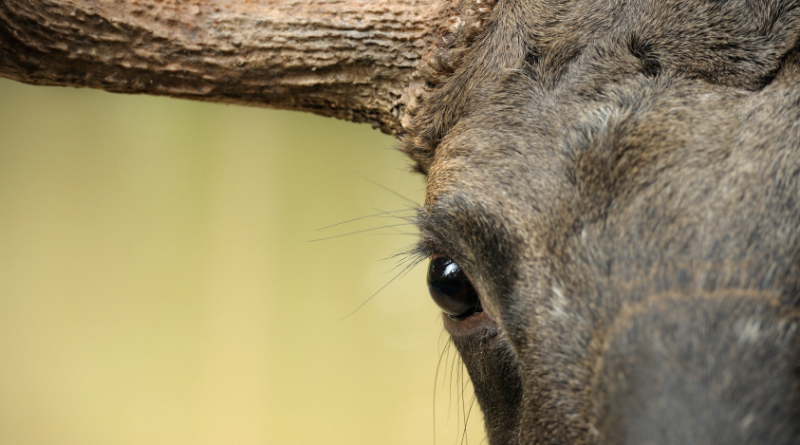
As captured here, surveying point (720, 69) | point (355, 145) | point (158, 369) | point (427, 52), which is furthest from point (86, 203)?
point (720, 69)

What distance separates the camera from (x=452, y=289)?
1614 millimetres

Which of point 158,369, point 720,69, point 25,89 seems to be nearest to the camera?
point 720,69

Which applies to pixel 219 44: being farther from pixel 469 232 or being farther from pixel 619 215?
pixel 619 215

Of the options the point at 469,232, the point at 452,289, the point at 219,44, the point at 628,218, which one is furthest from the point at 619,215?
the point at 219,44

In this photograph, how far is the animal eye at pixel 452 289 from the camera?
1.59m

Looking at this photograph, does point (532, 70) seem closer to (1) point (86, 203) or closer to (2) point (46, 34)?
(2) point (46, 34)

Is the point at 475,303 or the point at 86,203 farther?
the point at 86,203

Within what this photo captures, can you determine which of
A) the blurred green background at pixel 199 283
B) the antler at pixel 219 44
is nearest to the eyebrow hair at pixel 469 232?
the antler at pixel 219 44

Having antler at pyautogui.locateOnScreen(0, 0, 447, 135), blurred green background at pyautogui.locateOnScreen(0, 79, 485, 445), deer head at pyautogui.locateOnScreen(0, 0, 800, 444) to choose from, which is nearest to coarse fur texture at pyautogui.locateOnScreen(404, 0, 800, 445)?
deer head at pyautogui.locateOnScreen(0, 0, 800, 444)

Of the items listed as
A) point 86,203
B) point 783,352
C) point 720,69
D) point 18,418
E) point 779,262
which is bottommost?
point 18,418

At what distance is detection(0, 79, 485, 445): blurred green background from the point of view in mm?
4793

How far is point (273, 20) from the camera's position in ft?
5.89

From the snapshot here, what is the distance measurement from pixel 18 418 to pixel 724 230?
16.5ft

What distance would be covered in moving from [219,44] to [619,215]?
3.79ft
